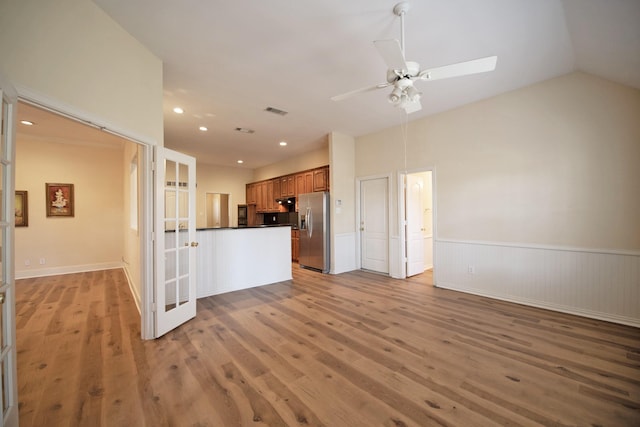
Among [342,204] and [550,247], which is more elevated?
[342,204]

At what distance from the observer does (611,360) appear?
7.34 feet

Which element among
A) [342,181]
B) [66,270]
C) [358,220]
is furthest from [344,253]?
[66,270]

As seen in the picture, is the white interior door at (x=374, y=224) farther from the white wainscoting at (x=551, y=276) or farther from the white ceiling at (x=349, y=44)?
the white ceiling at (x=349, y=44)

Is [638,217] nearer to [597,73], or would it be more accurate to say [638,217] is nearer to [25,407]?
[597,73]

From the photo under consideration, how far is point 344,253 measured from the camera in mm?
5707

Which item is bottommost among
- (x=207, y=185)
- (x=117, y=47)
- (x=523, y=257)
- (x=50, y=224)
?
(x=523, y=257)

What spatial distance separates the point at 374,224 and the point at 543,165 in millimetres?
2987

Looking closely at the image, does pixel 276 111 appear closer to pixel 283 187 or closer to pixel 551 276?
pixel 283 187

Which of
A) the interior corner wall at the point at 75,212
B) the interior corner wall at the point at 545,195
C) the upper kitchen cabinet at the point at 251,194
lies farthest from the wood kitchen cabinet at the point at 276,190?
the interior corner wall at the point at 545,195

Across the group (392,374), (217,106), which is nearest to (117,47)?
(217,106)

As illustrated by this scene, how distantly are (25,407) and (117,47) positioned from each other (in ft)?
9.34

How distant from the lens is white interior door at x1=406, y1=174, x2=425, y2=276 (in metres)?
5.20

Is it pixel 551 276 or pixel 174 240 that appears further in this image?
pixel 551 276

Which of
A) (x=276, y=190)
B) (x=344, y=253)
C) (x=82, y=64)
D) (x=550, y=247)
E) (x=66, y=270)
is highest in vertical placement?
(x=82, y=64)
